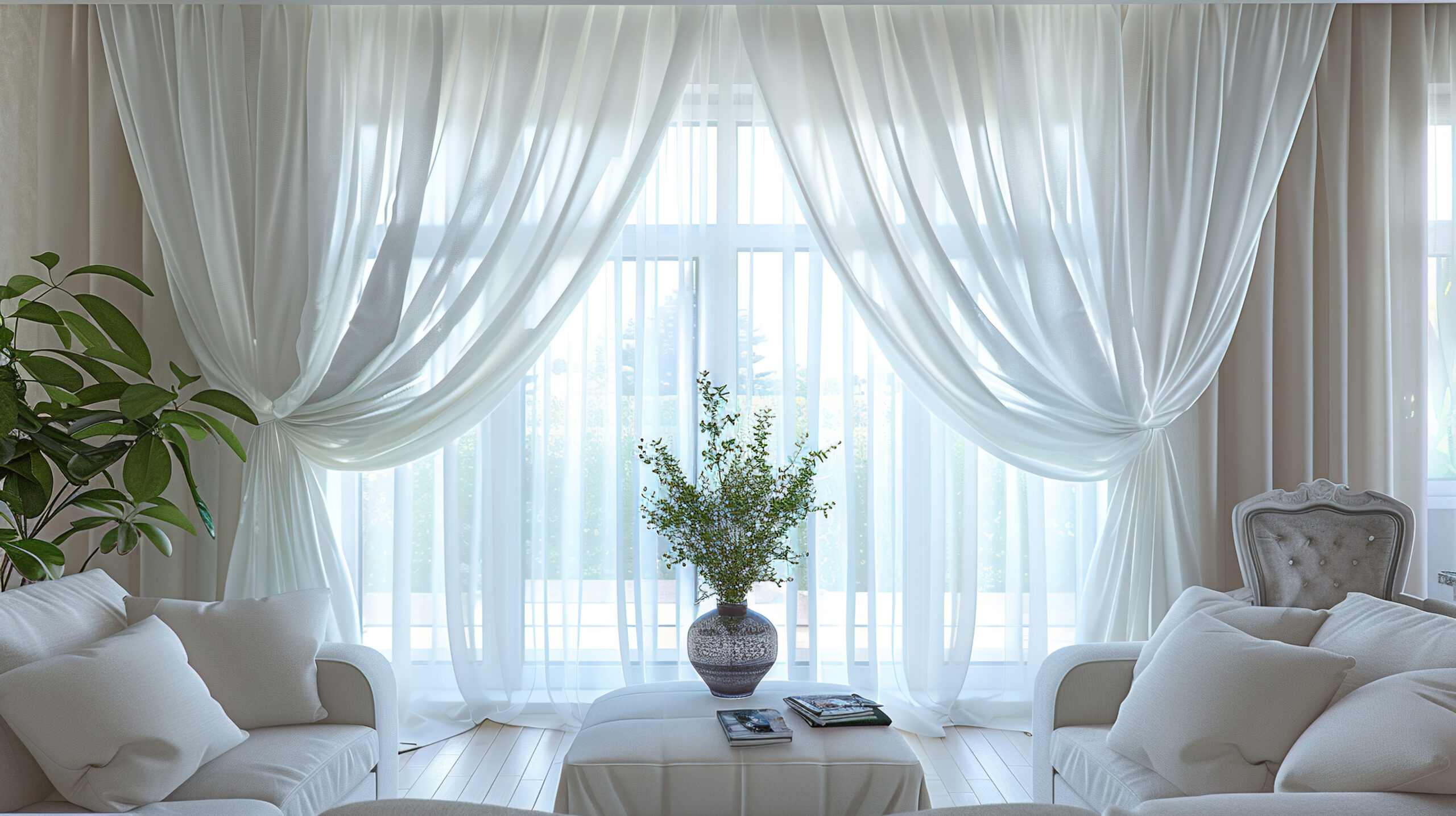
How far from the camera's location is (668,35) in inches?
136

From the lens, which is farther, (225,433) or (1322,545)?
(225,433)

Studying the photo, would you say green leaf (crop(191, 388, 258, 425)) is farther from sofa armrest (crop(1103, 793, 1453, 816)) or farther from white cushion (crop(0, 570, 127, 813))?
sofa armrest (crop(1103, 793, 1453, 816))

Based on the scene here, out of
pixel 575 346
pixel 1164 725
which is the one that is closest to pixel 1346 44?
pixel 1164 725

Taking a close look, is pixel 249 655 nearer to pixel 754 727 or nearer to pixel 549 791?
pixel 549 791

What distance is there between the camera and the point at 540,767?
10.5ft

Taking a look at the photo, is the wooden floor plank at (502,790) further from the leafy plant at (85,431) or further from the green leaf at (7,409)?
the green leaf at (7,409)

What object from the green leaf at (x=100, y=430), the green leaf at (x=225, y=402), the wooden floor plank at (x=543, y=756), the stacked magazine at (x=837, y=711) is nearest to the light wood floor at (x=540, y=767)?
the wooden floor plank at (x=543, y=756)

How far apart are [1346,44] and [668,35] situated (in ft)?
8.30

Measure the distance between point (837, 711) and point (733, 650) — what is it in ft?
1.10

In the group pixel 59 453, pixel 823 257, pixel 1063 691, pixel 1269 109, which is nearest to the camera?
pixel 1063 691

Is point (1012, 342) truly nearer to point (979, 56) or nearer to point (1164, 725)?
point (979, 56)

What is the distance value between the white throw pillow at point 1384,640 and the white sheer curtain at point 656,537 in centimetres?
138

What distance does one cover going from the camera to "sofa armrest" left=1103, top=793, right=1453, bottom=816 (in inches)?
59.8

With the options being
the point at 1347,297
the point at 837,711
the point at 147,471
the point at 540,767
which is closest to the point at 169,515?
the point at 147,471
